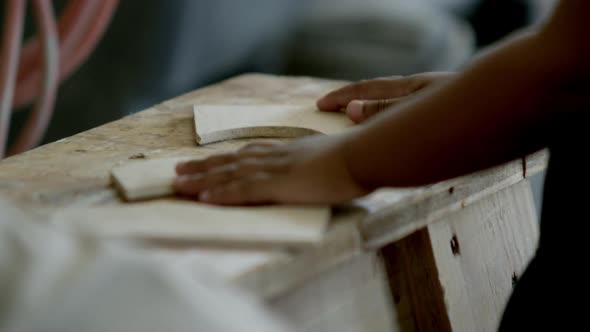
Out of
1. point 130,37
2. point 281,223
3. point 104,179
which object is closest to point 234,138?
point 104,179

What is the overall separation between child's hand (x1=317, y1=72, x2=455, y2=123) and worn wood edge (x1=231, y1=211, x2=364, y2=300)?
268 millimetres

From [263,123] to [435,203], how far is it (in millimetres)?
292

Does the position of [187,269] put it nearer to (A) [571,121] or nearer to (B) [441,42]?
(A) [571,121]

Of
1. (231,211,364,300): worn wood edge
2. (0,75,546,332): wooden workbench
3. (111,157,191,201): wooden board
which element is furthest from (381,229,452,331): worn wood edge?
(111,157,191,201): wooden board

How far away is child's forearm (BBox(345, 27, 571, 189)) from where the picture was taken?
2.09 feet

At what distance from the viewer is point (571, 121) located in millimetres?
646

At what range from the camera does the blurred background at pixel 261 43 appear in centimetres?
188

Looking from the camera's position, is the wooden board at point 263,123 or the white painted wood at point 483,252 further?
the wooden board at point 263,123

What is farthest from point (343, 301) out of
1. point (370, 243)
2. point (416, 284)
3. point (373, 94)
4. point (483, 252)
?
point (373, 94)

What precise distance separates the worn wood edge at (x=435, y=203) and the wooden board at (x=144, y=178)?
0.70ft

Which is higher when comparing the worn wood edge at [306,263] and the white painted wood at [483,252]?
the worn wood edge at [306,263]

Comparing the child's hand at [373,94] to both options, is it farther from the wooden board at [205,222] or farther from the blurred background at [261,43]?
the blurred background at [261,43]

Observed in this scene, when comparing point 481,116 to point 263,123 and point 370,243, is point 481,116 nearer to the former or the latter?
point 370,243

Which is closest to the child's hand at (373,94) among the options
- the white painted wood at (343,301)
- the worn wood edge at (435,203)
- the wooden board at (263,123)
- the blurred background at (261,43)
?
the wooden board at (263,123)
